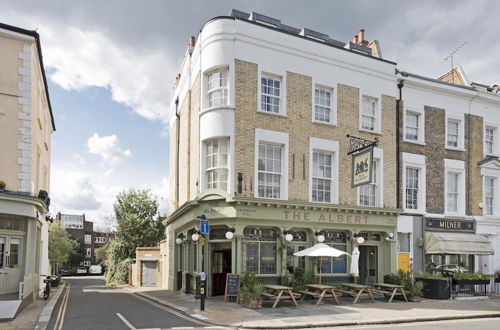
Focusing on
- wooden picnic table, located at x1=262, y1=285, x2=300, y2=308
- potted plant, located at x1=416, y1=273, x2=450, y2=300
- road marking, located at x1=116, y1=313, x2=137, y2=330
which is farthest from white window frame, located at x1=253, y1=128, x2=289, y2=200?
potted plant, located at x1=416, y1=273, x2=450, y2=300

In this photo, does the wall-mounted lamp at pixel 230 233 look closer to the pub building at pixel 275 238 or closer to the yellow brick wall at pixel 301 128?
the pub building at pixel 275 238

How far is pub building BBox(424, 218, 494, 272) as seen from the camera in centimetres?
2123

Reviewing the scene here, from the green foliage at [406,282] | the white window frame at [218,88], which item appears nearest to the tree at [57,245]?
the white window frame at [218,88]

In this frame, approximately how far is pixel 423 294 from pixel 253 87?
1167 centimetres

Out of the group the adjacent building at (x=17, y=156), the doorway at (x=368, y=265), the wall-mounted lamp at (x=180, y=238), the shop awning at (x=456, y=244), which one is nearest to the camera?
the adjacent building at (x=17, y=156)

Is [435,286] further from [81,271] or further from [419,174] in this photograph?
[81,271]

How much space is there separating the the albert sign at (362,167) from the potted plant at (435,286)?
5616 mm

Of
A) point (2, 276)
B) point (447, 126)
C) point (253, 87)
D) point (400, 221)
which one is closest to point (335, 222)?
point (400, 221)

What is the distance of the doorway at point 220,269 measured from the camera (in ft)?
62.7

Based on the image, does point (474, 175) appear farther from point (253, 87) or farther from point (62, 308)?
point (62, 308)

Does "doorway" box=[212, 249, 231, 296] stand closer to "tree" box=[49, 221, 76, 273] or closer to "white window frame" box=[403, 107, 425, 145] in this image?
"white window frame" box=[403, 107, 425, 145]

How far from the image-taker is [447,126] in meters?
23.3

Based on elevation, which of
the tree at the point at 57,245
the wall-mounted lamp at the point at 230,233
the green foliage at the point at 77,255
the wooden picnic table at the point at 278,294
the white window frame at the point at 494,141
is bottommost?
the green foliage at the point at 77,255

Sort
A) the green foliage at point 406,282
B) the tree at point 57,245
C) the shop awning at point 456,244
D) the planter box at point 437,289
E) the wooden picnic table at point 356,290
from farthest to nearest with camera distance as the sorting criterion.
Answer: the tree at point 57,245 < the shop awning at point 456,244 < the planter box at point 437,289 < the green foliage at point 406,282 < the wooden picnic table at point 356,290
